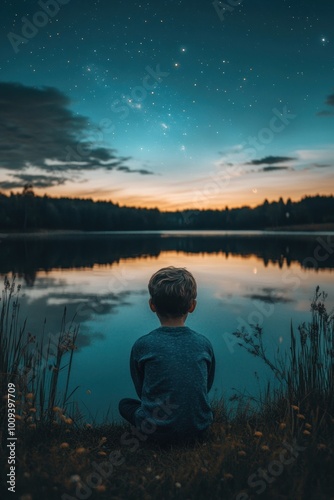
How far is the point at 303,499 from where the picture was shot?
250cm

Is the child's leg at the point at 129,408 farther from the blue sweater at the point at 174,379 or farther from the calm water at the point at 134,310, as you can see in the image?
the calm water at the point at 134,310

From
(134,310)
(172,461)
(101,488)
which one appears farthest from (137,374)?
(134,310)

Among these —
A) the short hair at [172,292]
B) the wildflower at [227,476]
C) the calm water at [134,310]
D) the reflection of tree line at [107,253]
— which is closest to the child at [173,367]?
the short hair at [172,292]

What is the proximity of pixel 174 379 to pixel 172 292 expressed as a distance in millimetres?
671

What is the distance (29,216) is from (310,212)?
70.0 meters

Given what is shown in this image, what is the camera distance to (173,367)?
315cm

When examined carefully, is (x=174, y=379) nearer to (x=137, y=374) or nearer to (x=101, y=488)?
(x=137, y=374)

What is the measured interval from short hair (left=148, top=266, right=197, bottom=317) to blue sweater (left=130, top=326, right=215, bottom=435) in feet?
0.52

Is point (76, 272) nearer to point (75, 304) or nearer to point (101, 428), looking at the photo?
point (75, 304)

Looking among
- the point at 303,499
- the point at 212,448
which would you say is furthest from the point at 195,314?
the point at 303,499

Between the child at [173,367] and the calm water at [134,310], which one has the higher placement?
the child at [173,367]

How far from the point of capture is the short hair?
3193 millimetres

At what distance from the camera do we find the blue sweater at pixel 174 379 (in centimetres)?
314

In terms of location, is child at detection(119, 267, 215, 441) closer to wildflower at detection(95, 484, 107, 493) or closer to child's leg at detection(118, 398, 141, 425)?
child's leg at detection(118, 398, 141, 425)
